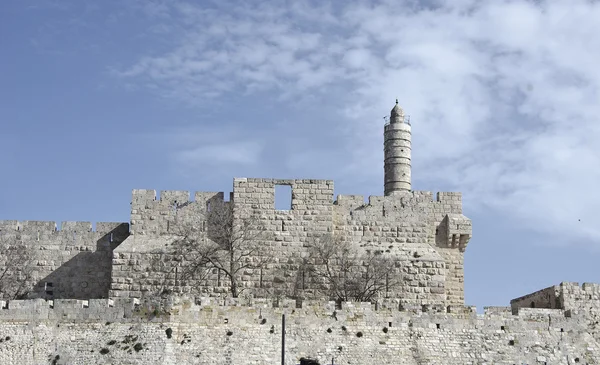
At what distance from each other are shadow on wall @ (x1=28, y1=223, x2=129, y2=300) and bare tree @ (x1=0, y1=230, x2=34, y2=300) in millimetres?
397

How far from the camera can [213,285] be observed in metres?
37.9

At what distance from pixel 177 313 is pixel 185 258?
18.8 ft

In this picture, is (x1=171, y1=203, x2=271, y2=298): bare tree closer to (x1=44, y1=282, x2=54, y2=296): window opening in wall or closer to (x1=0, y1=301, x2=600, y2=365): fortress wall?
(x1=44, y1=282, x2=54, y2=296): window opening in wall

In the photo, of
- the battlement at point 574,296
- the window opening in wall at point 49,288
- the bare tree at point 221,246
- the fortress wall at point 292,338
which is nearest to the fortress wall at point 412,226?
the bare tree at point 221,246

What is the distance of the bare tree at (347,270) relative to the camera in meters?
37.5

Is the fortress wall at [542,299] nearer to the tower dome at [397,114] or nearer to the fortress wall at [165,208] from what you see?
the tower dome at [397,114]

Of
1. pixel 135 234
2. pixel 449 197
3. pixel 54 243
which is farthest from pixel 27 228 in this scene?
pixel 449 197

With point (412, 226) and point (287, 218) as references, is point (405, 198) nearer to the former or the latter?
point (412, 226)

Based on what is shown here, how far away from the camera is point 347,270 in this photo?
38.1 metres

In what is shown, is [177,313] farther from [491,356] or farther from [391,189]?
[391,189]

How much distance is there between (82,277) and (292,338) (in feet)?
35.2

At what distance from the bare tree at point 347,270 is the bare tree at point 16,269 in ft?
32.9

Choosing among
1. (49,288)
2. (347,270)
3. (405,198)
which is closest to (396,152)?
(405,198)

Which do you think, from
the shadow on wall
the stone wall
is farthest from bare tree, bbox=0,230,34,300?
the stone wall
